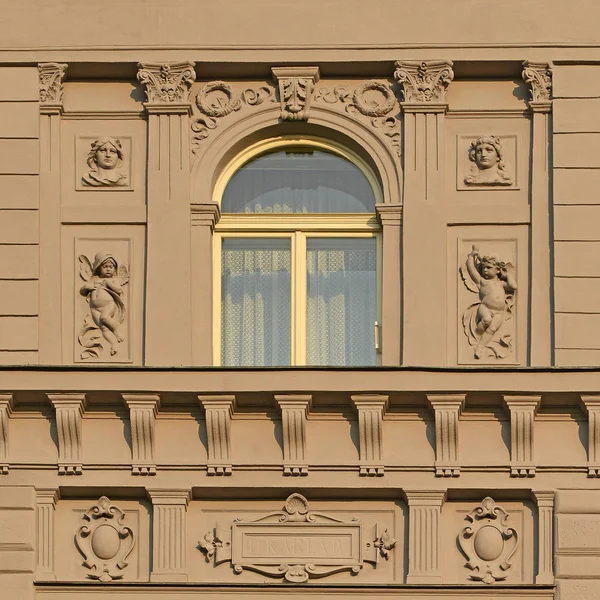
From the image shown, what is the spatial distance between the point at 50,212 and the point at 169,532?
3.98 meters

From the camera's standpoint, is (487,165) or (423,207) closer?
(423,207)

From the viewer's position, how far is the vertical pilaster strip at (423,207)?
112ft

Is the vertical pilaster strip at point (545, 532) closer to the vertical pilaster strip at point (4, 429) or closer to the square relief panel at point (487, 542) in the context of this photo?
the square relief panel at point (487, 542)

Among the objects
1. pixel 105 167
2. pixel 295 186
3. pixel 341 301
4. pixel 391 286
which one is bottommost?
pixel 341 301

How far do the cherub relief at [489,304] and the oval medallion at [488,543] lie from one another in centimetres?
201

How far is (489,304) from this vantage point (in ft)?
112

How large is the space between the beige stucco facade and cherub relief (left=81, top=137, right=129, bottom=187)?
4 centimetres

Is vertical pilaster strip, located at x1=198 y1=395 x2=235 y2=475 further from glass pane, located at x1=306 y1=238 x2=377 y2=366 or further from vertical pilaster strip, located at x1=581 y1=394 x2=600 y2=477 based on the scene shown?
→ vertical pilaster strip, located at x1=581 y1=394 x2=600 y2=477

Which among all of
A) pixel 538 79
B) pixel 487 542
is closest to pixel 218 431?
pixel 487 542

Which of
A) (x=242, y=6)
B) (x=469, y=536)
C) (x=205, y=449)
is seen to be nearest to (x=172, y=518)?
(x=205, y=449)

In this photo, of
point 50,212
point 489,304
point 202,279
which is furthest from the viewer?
point 50,212

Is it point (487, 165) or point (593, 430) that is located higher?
point (487, 165)

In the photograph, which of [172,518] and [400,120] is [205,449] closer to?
[172,518]

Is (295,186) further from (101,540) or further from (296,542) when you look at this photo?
(101,540)
